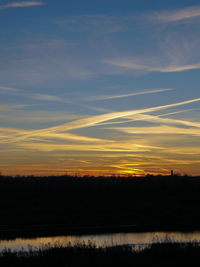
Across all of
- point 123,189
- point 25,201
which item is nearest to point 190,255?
point 25,201

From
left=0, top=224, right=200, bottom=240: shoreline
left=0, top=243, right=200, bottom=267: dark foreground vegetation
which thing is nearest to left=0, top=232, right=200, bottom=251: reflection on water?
left=0, top=224, right=200, bottom=240: shoreline

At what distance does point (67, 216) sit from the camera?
40719 millimetres

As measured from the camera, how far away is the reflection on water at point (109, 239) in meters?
25.6

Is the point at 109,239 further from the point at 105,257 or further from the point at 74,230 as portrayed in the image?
the point at 105,257

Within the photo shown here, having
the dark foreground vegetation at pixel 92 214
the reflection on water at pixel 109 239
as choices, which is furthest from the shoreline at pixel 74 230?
the reflection on water at pixel 109 239

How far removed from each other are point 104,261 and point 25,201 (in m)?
35.1

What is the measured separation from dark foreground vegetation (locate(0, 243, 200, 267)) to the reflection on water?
6657 millimetres

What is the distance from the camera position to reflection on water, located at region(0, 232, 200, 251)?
84.0 feet

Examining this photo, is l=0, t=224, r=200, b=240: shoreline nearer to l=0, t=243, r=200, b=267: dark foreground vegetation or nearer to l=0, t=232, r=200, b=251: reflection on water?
l=0, t=232, r=200, b=251: reflection on water

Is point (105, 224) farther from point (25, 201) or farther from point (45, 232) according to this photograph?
point (25, 201)

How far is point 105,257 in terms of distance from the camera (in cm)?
1684

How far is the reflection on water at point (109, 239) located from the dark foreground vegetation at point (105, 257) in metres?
6.66

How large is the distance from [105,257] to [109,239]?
11.7 metres

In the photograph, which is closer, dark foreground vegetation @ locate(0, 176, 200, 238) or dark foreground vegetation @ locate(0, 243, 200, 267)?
dark foreground vegetation @ locate(0, 243, 200, 267)
